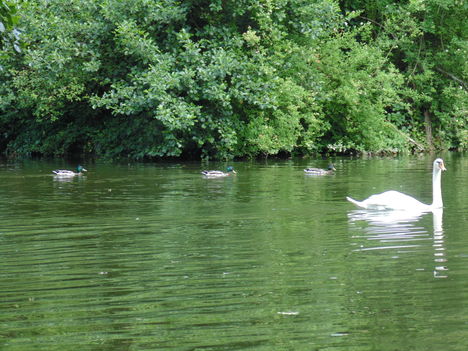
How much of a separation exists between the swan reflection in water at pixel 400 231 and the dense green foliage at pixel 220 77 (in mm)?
16237

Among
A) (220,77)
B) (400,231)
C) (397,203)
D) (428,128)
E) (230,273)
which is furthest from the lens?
(428,128)

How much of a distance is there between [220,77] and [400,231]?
19971 millimetres

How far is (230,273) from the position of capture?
9.96m

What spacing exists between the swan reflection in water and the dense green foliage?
53.3 ft

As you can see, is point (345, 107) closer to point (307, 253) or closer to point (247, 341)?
point (307, 253)

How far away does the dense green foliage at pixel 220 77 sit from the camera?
32.8 metres

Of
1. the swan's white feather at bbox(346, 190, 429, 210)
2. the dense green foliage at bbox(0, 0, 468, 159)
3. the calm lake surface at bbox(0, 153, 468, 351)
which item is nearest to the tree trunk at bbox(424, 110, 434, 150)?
the dense green foliage at bbox(0, 0, 468, 159)

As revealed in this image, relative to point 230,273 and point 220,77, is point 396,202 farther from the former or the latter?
point 220,77

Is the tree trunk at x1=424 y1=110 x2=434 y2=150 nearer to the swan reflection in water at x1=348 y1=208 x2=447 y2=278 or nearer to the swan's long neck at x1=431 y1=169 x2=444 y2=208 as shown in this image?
the swan's long neck at x1=431 y1=169 x2=444 y2=208

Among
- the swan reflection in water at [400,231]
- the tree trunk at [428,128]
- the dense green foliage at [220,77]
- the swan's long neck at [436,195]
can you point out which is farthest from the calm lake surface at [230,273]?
the tree trunk at [428,128]

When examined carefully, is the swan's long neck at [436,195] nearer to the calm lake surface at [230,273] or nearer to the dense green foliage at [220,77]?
the calm lake surface at [230,273]

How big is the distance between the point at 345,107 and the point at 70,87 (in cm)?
1108

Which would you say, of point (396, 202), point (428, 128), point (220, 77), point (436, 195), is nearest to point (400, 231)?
point (396, 202)

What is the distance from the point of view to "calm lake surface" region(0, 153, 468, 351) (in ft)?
23.9
